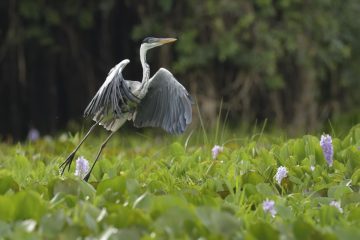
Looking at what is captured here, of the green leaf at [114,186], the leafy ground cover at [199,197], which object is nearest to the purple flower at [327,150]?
Result: the leafy ground cover at [199,197]

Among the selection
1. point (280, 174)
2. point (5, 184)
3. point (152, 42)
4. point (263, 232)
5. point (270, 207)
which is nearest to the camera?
point (263, 232)

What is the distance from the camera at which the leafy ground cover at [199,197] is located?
356 cm

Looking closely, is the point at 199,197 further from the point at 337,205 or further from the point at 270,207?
the point at 337,205

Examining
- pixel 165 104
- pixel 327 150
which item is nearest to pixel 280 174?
pixel 327 150

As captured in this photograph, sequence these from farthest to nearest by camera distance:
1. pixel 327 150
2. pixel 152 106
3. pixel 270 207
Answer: pixel 152 106, pixel 327 150, pixel 270 207

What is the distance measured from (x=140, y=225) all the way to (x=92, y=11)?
894cm

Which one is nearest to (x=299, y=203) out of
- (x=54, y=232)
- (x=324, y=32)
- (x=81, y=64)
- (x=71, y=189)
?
(x=71, y=189)

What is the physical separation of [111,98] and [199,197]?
1.30m

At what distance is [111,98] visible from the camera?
5320 mm

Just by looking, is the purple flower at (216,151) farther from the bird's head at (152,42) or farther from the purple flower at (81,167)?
the purple flower at (81,167)

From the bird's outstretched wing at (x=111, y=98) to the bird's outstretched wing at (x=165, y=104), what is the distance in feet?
0.91

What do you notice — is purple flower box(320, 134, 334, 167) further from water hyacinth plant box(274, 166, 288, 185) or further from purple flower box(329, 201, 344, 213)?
purple flower box(329, 201, 344, 213)

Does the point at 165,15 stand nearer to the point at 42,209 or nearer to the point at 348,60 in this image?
the point at 348,60

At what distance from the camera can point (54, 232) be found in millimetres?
3545
